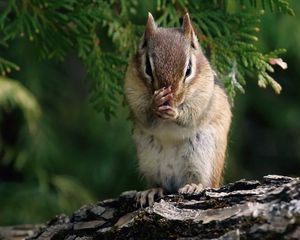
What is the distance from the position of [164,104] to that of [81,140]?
12.4 feet

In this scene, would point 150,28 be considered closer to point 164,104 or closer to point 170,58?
point 170,58

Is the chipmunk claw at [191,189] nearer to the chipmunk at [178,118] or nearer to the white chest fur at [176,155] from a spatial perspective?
the chipmunk at [178,118]

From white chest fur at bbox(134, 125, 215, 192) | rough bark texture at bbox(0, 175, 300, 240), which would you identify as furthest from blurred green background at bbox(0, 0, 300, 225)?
rough bark texture at bbox(0, 175, 300, 240)

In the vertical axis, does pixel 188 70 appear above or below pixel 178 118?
above

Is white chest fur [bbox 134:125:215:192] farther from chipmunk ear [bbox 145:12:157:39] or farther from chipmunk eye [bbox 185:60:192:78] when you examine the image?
chipmunk ear [bbox 145:12:157:39]

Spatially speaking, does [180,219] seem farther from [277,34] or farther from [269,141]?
[269,141]

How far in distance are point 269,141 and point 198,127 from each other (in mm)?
5060

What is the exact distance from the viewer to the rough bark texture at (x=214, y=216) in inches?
142

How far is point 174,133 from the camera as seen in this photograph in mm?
4664

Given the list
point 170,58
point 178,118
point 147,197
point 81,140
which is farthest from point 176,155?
point 81,140

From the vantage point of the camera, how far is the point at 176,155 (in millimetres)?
4711

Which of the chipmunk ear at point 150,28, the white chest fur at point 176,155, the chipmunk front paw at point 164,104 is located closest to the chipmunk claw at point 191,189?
the white chest fur at point 176,155

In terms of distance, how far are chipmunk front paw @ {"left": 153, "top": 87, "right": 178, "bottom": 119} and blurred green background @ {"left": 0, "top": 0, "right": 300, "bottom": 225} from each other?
5.41ft

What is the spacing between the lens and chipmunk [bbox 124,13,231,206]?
4527mm
